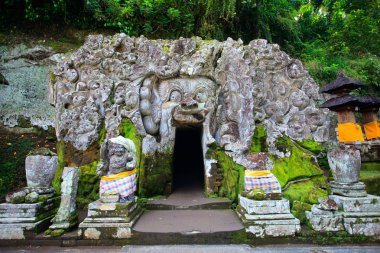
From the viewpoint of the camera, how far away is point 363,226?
189 inches

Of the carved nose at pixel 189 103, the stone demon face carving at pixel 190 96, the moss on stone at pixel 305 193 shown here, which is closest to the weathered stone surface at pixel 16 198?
the stone demon face carving at pixel 190 96

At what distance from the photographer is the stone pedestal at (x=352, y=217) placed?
4.79 meters

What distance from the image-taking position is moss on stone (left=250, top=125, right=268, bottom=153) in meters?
7.34

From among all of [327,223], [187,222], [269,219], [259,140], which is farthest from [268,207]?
[259,140]

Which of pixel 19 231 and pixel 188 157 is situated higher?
pixel 188 157

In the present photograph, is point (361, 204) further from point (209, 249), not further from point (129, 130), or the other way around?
point (129, 130)

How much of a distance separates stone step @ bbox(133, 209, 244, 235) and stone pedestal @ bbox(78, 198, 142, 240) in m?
0.23

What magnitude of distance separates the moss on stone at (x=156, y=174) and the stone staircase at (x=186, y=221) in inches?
13.0

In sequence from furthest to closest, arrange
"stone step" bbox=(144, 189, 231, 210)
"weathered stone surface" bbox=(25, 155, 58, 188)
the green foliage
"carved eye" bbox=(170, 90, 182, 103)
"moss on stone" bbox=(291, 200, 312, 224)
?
the green foliage → "carved eye" bbox=(170, 90, 182, 103) → "stone step" bbox=(144, 189, 231, 210) → "moss on stone" bbox=(291, 200, 312, 224) → "weathered stone surface" bbox=(25, 155, 58, 188)

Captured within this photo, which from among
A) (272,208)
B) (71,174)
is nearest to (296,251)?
(272,208)

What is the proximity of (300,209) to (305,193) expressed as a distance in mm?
790

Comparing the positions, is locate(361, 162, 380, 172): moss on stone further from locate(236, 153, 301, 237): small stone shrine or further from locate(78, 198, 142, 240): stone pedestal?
locate(78, 198, 142, 240): stone pedestal

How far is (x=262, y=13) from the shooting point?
13.2 metres

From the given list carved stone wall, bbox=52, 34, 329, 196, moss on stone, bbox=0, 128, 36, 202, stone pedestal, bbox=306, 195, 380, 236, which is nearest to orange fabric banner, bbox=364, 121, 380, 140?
carved stone wall, bbox=52, 34, 329, 196
